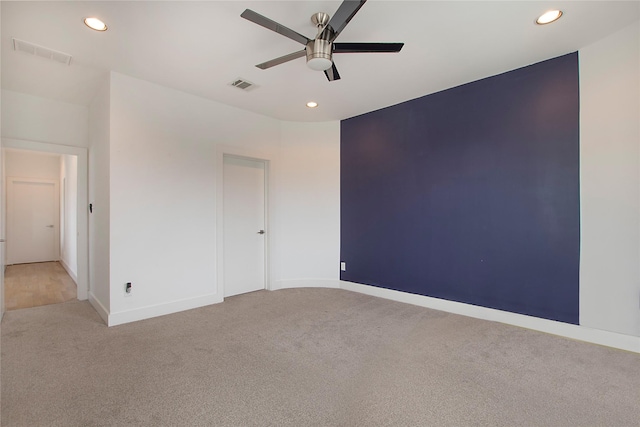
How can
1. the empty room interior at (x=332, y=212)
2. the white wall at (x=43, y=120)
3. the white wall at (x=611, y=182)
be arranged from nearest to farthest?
the empty room interior at (x=332, y=212) → the white wall at (x=611, y=182) → the white wall at (x=43, y=120)

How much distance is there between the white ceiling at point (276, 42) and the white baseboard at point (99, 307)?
8.64ft

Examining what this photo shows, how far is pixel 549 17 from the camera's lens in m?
2.31

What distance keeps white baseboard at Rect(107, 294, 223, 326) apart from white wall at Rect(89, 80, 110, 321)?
0.52 feet

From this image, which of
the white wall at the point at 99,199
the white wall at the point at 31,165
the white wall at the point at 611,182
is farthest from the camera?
the white wall at the point at 31,165

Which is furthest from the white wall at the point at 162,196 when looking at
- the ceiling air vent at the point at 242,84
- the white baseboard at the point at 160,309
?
the ceiling air vent at the point at 242,84

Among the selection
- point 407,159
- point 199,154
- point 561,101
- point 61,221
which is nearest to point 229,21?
point 199,154

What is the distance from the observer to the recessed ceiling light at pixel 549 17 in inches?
88.8

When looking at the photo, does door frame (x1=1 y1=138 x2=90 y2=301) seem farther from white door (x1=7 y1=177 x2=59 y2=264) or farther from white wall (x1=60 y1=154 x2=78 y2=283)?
white door (x1=7 y1=177 x2=59 y2=264)

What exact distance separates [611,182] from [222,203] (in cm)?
433

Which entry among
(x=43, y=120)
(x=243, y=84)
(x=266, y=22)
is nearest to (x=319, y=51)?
(x=266, y=22)

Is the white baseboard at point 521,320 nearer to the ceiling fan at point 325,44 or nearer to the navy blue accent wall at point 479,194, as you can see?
the navy blue accent wall at point 479,194

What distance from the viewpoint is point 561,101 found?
2928 millimetres

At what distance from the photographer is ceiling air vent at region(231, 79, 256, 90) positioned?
340 centimetres

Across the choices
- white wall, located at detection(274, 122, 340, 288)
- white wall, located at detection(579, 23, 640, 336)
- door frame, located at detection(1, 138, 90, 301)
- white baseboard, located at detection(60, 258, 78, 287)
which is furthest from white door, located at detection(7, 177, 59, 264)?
white wall, located at detection(579, 23, 640, 336)
